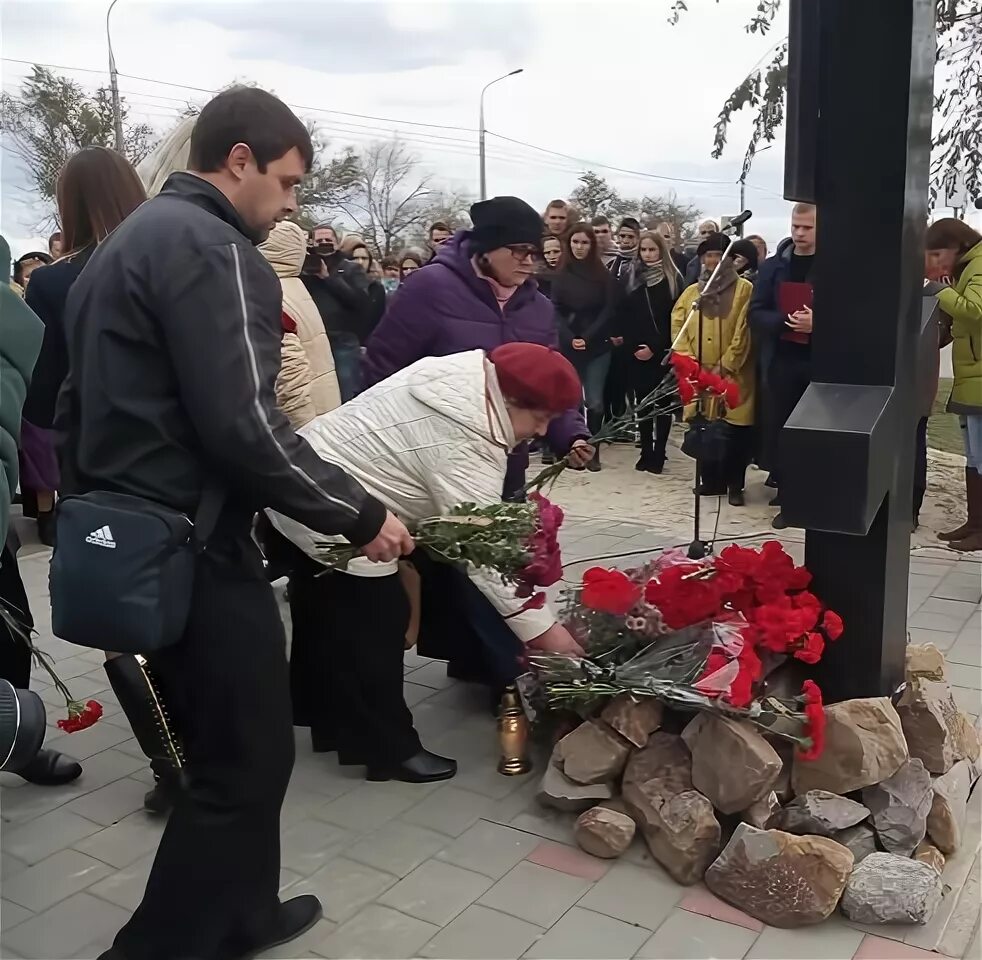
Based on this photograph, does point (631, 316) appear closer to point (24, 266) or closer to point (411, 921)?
point (24, 266)

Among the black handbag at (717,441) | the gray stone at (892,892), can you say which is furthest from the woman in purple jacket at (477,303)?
the black handbag at (717,441)

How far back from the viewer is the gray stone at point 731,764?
2680mm

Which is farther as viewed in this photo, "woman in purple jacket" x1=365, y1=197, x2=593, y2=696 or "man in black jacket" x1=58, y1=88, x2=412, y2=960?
"woman in purple jacket" x1=365, y1=197, x2=593, y2=696

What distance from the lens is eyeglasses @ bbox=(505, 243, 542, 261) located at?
3607 mm

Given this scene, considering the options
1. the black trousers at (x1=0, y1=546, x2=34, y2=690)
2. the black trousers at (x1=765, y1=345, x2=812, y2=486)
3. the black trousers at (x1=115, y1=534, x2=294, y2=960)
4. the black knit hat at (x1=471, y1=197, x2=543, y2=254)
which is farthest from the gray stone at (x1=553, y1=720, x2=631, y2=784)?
the black trousers at (x1=765, y1=345, x2=812, y2=486)

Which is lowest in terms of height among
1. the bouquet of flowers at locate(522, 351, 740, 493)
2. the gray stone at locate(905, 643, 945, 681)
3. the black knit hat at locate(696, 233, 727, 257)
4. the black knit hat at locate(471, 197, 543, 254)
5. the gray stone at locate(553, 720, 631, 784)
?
the gray stone at locate(553, 720, 631, 784)

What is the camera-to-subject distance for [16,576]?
344 cm

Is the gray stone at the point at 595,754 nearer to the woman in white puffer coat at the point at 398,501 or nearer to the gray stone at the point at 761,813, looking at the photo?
the woman in white puffer coat at the point at 398,501

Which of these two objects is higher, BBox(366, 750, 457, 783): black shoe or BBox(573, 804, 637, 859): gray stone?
BBox(573, 804, 637, 859): gray stone

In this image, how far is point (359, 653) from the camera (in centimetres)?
329

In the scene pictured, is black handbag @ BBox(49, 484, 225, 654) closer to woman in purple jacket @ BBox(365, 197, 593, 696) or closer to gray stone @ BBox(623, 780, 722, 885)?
gray stone @ BBox(623, 780, 722, 885)

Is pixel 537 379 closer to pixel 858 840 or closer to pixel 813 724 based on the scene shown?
pixel 813 724

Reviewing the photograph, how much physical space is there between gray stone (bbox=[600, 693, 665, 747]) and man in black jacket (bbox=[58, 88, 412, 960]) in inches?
38.1

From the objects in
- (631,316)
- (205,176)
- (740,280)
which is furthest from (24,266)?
(205,176)
